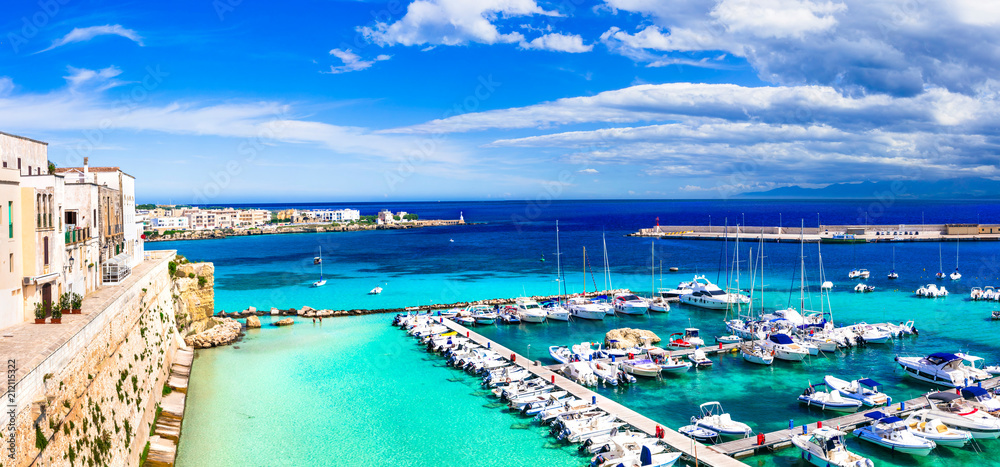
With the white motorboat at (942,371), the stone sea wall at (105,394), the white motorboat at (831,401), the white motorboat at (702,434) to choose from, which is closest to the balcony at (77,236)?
A: the stone sea wall at (105,394)

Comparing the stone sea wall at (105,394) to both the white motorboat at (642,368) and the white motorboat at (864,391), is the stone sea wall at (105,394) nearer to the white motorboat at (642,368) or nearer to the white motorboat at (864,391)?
the white motorboat at (642,368)

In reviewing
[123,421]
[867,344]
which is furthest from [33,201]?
[867,344]

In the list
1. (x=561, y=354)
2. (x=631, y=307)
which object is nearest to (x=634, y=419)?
(x=561, y=354)

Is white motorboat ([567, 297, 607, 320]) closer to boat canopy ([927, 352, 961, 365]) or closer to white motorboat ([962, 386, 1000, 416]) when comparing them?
boat canopy ([927, 352, 961, 365])

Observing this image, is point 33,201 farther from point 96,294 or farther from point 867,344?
point 867,344

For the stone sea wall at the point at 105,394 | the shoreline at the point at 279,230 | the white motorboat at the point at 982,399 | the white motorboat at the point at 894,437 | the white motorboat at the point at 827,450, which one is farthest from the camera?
the shoreline at the point at 279,230

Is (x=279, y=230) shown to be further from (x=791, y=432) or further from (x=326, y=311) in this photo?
(x=791, y=432)
